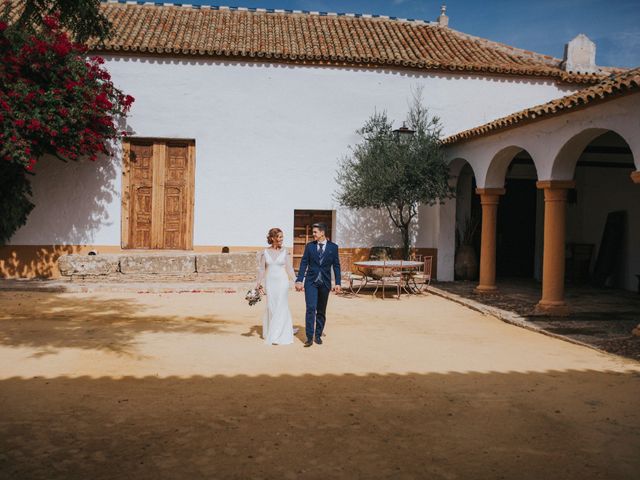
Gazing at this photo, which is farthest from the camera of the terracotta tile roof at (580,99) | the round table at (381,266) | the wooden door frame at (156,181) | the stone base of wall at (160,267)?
the wooden door frame at (156,181)

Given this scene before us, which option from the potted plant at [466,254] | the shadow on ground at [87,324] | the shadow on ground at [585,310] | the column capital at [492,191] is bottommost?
the shadow on ground at [87,324]

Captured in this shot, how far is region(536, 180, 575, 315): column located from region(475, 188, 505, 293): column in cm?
Answer: 264

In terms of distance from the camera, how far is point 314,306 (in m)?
7.90

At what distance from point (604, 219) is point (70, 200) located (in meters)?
14.1

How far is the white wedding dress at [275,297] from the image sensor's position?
7953mm

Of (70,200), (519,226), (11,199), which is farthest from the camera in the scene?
(519,226)

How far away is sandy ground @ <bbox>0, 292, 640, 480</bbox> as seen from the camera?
13.1ft

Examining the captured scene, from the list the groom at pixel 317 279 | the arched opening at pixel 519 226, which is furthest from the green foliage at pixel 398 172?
the groom at pixel 317 279

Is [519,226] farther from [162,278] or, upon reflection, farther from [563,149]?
[162,278]

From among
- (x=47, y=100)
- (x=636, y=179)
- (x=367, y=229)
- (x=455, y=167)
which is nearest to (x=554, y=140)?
(x=636, y=179)

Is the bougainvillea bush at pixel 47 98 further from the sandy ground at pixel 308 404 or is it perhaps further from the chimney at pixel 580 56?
the chimney at pixel 580 56

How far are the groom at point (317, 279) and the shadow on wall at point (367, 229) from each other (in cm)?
784

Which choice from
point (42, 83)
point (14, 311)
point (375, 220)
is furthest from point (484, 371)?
point (42, 83)

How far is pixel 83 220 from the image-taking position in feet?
50.1
